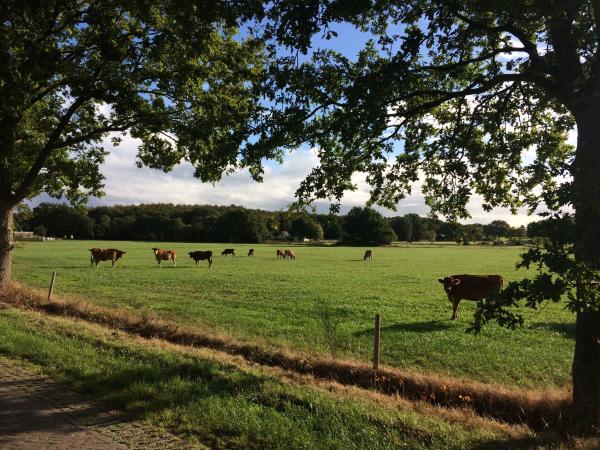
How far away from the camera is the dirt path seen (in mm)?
5059

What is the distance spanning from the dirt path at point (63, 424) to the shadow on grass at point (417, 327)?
28.3 ft

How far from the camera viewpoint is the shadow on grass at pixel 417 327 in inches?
552

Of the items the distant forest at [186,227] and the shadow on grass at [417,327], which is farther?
the distant forest at [186,227]

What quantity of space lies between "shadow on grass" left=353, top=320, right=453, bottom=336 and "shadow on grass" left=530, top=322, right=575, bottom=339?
2963 millimetres

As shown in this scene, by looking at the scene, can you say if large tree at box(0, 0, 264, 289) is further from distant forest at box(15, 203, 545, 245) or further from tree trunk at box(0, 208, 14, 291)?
distant forest at box(15, 203, 545, 245)

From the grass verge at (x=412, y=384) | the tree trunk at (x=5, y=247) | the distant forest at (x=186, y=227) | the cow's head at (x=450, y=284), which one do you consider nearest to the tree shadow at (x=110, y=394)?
the grass verge at (x=412, y=384)

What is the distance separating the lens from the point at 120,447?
4.98 m

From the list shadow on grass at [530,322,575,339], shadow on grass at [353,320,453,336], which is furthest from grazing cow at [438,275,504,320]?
shadow on grass at [530,322,575,339]

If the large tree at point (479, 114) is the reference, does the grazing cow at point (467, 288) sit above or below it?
below

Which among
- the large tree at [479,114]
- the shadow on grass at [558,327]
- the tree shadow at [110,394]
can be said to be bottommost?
the shadow on grass at [558,327]

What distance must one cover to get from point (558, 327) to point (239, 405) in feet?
41.8

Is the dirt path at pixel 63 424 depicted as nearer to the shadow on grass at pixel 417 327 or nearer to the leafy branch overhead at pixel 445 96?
the leafy branch overhead at pixel 445 96

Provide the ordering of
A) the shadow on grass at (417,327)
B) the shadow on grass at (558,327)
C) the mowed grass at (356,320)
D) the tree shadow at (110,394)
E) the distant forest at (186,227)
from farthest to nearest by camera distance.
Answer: the distant forest at (186,227) < the shadow on grass at (558,327) < the shadow on grass at (417,327) < the mowed grass at (356,320) < the tree shadow at (110,394)

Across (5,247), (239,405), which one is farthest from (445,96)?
(5,247)
